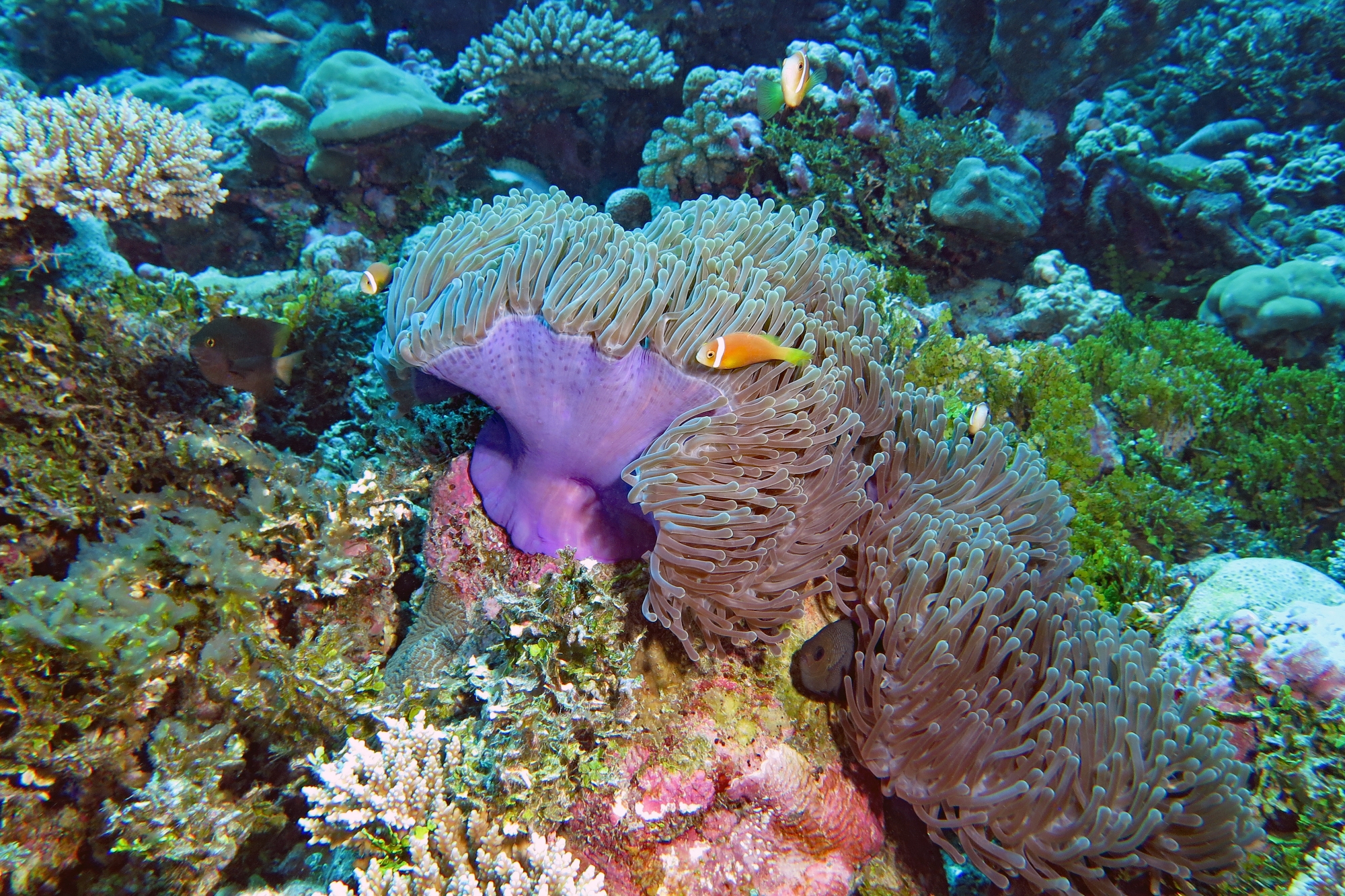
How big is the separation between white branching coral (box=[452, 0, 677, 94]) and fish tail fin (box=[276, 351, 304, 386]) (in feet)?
18.3

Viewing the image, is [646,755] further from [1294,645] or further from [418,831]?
[1294,645]

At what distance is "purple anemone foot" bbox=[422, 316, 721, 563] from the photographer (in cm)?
234

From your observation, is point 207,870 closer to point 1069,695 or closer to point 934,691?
point 934,691

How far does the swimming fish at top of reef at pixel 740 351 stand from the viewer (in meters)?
2.21

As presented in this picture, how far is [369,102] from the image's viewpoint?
6559mm

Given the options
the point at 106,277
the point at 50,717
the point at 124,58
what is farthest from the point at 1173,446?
the point at 124,58

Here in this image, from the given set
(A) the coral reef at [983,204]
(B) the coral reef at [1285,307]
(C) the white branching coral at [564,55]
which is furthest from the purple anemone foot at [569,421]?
(B) the coral reef at [1285,307]

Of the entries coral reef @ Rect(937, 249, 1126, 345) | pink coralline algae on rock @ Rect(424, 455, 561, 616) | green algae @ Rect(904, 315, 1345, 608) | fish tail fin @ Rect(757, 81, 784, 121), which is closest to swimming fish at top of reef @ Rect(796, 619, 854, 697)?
pink coralline algae on rock @ Rect(424, 455, 561, 616)

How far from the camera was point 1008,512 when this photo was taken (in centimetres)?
276

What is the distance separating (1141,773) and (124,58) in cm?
1762

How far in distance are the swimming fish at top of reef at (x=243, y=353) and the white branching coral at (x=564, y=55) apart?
5.59 m

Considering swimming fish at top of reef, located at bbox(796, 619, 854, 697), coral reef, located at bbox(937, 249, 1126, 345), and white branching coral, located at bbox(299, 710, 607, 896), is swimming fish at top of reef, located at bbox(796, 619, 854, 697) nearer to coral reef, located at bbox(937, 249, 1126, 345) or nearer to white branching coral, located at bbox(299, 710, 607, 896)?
white branching coral, located at bbox(299, 710, 607, 896)

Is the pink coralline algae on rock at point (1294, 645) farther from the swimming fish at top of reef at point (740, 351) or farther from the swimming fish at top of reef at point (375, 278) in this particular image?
the swimming fish at top of reef at point (375, 278)

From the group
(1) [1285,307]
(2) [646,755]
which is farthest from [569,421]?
(1) [1285,307]
